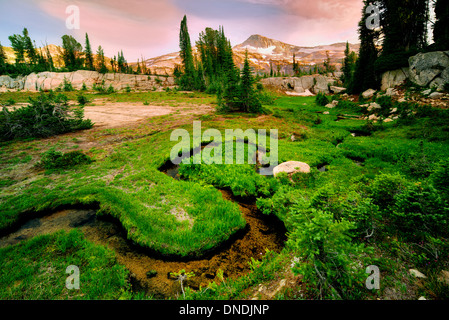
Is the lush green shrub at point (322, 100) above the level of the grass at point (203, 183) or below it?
above

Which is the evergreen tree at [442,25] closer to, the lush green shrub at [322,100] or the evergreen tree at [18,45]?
the lush green shrub at [322,100]

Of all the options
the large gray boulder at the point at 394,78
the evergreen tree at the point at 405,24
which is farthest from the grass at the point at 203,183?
the evergreen tree at the point at 405,24

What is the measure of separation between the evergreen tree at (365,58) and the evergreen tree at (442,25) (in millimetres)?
7615

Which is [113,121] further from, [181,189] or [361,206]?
[361,206]

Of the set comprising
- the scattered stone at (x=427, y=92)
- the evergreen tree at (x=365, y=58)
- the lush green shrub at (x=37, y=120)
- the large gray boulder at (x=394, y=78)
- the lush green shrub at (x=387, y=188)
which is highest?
the evergreen tree at (x=365, y=58)

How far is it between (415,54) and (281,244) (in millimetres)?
36657

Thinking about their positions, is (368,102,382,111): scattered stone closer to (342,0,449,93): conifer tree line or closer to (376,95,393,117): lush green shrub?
(376,95,393,117): lush green shrub

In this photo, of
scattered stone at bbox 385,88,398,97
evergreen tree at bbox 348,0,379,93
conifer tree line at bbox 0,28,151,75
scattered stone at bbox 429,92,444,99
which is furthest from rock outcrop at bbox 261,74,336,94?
conifer tree line at bbox 0,28,151,75

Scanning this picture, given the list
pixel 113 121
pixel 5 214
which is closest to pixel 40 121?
pixel 113 121

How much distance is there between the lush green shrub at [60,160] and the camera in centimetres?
1045

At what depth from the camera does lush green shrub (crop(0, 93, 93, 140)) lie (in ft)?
49.1

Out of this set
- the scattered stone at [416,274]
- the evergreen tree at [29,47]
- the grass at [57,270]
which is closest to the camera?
the scattered stone at [416,274]

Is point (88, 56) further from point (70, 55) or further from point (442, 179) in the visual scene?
point (442, 179)
